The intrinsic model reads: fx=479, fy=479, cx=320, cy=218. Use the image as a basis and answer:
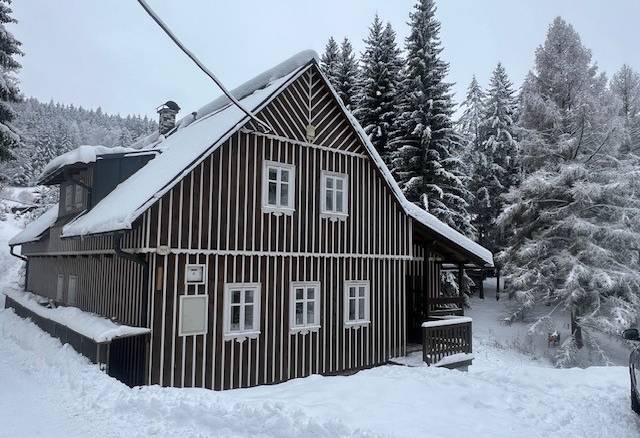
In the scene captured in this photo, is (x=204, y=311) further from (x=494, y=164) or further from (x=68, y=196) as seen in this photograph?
(x=494, y=164)

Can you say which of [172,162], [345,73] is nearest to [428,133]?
[345,73]

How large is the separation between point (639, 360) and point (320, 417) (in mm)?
5129

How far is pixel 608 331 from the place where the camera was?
19.8 metres

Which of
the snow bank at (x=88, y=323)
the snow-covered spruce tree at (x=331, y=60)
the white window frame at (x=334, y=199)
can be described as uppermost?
the snow-covered spruce tree at (x=331, y=60)

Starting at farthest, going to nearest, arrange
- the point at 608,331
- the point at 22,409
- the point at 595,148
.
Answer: the point at 595,148 < the point at 608,331 < the point at 22,409

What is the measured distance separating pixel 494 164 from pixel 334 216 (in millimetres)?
24375

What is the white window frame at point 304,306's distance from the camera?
12281 millimetres

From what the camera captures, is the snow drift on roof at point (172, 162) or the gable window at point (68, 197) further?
the gable window at point (68, 197)

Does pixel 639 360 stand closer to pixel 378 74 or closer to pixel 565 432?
pixel 565 432

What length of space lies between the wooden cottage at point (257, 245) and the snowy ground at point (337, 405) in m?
1.38

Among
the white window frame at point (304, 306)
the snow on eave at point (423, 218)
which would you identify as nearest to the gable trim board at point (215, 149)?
the snow on eave at point (423, 218)

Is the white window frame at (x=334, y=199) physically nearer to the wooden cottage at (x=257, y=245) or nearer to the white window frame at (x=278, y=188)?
the wooden cottage at (x=257, y=245)

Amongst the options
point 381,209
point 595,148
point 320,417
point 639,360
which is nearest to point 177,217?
point 320,417

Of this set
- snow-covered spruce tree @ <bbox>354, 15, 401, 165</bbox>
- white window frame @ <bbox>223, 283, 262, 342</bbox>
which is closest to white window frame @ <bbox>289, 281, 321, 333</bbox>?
white window frame @ <bbox>223, 283, 262, 342</bbox>
